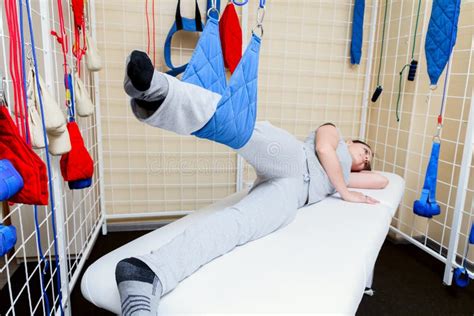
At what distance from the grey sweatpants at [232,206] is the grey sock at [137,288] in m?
0.02

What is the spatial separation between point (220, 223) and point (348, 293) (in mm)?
410

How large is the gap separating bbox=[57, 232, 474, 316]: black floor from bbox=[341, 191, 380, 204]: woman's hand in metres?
0.47

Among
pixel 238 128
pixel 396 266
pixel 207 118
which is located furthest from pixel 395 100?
pixel 207 118

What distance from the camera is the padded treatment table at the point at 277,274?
83 centimetres

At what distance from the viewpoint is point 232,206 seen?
121 centimetres

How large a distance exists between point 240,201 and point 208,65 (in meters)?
0.51

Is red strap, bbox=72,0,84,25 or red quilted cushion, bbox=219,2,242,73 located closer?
red strap, bbox=72,0,84,25

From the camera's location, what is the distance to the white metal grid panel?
1209mm

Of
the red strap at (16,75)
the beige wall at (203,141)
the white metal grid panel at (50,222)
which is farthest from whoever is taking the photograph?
the beige wall at (203,141)

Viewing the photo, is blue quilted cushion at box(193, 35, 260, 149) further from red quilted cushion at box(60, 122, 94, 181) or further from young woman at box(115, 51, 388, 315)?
red quilted cushion at box(60, 122, 94, 181)

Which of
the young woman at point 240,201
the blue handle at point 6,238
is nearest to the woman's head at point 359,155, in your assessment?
the young woman at point 240,201

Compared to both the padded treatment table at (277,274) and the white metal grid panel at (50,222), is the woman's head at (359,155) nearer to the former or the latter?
the padded treatment table at (277,274)

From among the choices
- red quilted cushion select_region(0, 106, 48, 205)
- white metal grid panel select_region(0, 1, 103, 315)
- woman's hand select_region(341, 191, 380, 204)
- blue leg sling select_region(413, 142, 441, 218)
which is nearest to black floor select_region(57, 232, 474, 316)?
white metal grid panel select_region(0, 1, 103, 315)

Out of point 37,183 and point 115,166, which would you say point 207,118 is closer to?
point 37,183
